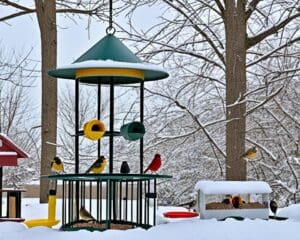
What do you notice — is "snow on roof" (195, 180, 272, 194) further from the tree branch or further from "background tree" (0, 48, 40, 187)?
"background tree" (0, 48, 40, 187)

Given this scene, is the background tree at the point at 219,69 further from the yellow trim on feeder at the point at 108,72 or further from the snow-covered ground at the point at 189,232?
the snow-covered ground at the point at 189,232

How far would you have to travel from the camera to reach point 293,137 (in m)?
11.9

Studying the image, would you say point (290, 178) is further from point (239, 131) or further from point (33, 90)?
point (33, 90)

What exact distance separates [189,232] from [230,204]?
90cm

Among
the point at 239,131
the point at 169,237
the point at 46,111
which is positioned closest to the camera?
the point at 169,237

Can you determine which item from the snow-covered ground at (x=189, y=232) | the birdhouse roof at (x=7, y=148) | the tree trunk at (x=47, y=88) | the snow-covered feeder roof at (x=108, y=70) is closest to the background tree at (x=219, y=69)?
the tree trunk at (x=47, y=88)

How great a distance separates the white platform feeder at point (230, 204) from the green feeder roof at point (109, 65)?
98 cm

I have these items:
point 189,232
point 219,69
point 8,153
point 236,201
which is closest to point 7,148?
point 8,153

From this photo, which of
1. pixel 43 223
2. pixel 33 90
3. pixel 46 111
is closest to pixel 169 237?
pixel 43 223

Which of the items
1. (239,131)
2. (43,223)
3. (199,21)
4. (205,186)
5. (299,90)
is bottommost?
(43,223)

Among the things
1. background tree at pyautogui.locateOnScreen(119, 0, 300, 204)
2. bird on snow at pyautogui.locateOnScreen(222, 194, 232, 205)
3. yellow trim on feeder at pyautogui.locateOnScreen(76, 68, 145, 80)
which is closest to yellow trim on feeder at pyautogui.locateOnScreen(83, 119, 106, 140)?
yellow trim on feeder at pyautogui.locateOnScreen(76, 68, 145, 80)

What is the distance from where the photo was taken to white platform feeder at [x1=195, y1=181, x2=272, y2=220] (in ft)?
14.9

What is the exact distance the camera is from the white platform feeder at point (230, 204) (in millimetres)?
4547

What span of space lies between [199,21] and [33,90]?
9981 mm
